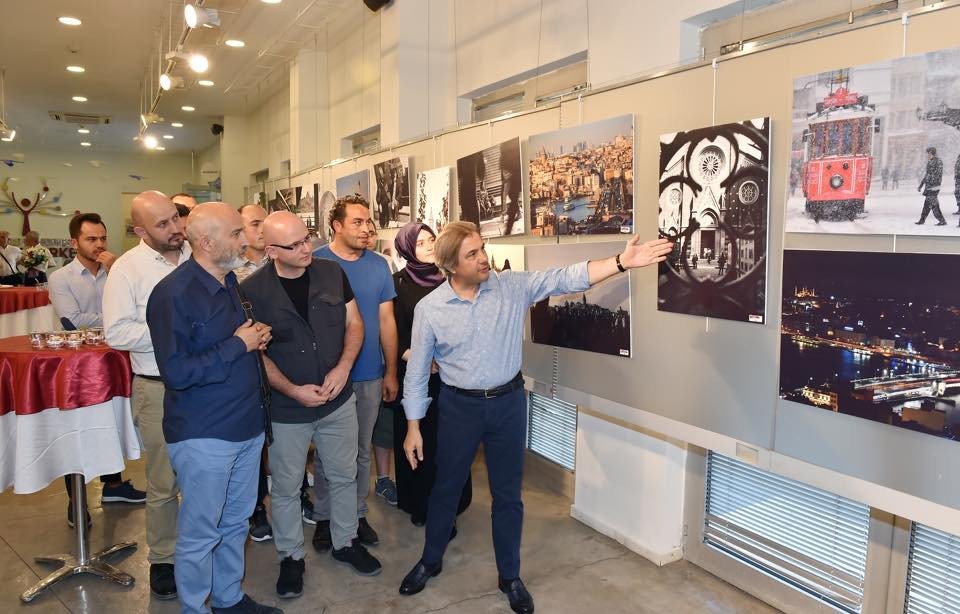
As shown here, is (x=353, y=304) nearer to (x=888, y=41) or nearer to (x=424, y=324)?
(x=424, y=324)

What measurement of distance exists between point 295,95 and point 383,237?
4589 millimetres

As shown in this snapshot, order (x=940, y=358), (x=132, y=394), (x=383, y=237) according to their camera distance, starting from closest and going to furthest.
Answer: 1. (x=940, y=358)
2. (x=132, y=394)
3. (x=383, y=237)

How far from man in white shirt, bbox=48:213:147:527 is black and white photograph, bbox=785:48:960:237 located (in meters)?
4.16

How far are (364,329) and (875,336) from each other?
2374mm

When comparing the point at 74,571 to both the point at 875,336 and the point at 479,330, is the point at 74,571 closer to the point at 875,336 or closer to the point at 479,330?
the point at 479,330

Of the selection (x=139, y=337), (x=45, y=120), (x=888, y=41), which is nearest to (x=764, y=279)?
(x=888, y=41)

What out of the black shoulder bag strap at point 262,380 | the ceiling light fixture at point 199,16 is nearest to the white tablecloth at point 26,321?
the ceiling light fixture at point 199,16

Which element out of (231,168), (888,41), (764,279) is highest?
(231,168)

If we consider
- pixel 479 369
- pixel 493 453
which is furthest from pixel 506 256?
pixel 493 453

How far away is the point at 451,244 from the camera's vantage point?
2676mm

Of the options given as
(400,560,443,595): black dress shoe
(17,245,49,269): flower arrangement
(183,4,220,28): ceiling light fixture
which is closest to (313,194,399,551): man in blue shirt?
(400,560,443,595): black dress shoe

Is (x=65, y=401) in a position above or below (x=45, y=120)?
below

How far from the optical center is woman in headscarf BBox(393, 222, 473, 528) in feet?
11.8

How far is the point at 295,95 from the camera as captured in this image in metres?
8.75
